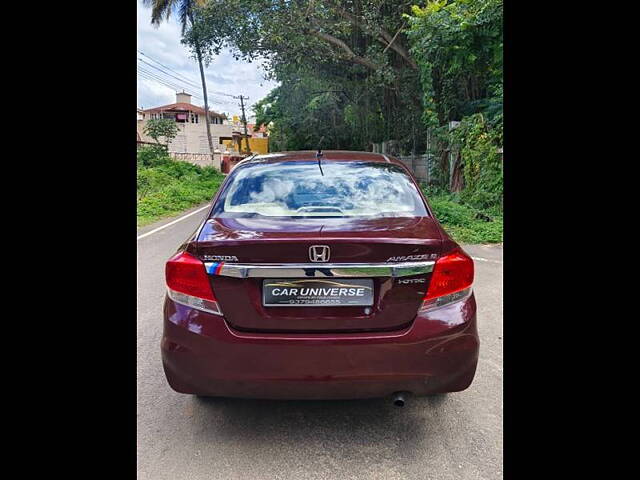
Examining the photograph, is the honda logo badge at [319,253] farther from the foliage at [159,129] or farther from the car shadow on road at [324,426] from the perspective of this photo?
the foliage at [159,129]

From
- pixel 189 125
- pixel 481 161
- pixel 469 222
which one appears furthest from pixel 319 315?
pixel 189 125

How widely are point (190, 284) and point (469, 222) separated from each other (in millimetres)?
8034

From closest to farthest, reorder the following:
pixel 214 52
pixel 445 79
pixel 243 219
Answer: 1. pixel 243 219
2. pixel 445 79
3. pixel 214 52

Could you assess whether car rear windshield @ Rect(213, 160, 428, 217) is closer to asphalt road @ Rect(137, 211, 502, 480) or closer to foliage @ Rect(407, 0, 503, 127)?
asphalt road @ Rect(137, 211, 502, 480)

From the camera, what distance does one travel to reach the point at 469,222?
9.44 metres

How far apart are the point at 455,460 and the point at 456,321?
71cm

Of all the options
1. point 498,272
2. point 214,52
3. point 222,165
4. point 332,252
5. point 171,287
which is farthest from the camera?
point 222,165

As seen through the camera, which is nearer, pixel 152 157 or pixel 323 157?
pixel 323 157

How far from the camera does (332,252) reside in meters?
2.18

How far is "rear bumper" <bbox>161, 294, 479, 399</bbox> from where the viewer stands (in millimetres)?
2164

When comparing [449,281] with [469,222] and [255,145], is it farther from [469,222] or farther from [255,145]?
[255,145]

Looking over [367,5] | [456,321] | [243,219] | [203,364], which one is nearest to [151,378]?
[203,364]

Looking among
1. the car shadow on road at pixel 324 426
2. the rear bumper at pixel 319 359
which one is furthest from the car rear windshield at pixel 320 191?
the car shadow on road at pixel 324 426

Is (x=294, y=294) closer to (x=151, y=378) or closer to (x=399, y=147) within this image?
(x=151, y=378)
